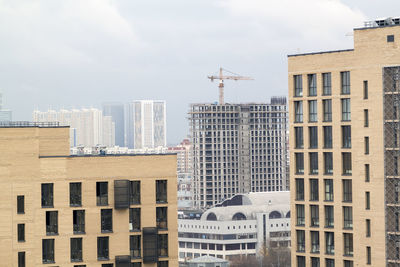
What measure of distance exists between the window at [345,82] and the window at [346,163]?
526cm

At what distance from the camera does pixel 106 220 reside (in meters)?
86.1

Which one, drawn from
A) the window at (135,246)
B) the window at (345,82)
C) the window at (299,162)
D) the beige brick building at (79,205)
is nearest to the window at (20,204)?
the beige brick building at (79,205)

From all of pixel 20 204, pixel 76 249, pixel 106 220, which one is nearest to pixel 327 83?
pixel 106 220

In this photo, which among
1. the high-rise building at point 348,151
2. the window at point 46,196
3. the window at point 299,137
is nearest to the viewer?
the high-rise building at point 348,151

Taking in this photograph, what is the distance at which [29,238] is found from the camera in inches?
3292

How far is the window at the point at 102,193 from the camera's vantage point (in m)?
85.9

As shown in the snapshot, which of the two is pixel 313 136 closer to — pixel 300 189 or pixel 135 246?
pixel 300 189

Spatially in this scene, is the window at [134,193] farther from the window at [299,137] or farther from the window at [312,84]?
the window at [312,84]

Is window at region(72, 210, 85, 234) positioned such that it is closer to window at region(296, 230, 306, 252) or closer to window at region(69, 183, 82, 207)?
window at region(69, 183, 82, 207)

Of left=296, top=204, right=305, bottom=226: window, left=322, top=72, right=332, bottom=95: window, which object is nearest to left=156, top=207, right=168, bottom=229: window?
left=296, top=204, right=305, bottom=226: window

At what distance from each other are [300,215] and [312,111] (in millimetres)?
9211

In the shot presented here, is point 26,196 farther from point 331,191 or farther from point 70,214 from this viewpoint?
point 331,191

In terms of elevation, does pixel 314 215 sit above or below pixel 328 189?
below

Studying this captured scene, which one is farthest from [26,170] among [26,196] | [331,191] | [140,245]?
[331,191]
